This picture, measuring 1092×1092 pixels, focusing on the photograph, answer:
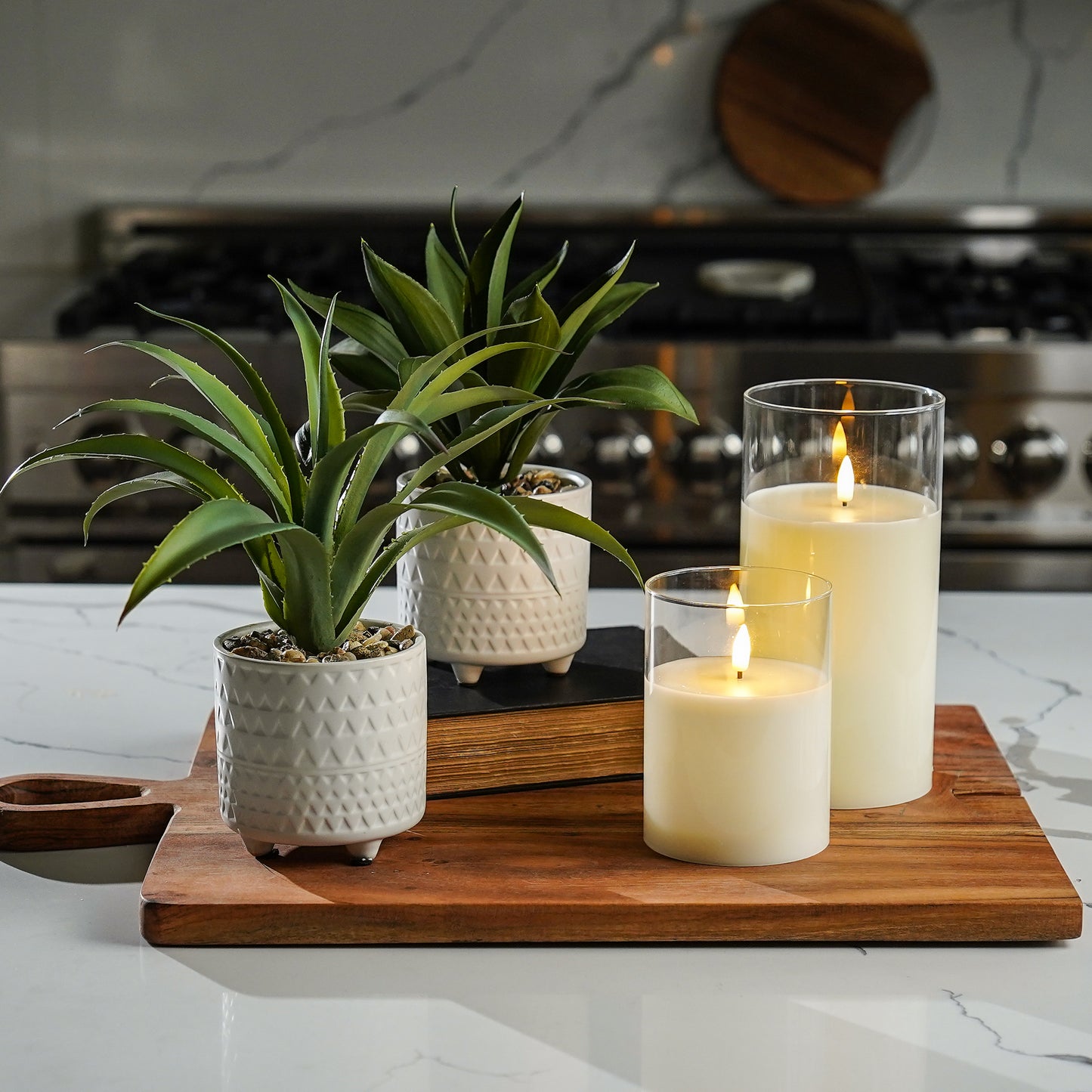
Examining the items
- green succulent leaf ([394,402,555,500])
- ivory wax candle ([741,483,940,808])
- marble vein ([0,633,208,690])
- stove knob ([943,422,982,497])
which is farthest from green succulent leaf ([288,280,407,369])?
stove knob ([943,422,982,497])

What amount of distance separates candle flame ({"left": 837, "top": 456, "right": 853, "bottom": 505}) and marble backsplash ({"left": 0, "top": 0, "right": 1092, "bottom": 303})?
169 centimetres

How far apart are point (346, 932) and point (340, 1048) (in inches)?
3.5

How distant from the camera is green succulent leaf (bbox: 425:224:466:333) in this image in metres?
0.87

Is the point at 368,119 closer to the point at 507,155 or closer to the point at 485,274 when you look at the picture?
the point at 507,155

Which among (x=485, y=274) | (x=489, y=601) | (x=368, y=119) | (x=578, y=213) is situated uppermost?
(x=368, y=119)

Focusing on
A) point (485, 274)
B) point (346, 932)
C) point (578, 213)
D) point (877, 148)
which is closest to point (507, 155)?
point (578, 213)

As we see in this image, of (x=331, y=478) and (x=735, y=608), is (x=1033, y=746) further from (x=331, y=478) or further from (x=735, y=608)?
(x=331, y=478)

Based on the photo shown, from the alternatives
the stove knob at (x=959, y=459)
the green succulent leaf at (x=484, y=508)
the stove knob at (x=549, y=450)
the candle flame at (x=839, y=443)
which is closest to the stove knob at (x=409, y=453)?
the stove knob at (x=549, y=450)

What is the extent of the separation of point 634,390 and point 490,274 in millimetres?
112

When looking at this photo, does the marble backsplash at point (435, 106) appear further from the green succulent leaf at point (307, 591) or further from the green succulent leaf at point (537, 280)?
the green succulent leaf at point (307, 591)

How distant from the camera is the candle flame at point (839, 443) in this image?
84cm

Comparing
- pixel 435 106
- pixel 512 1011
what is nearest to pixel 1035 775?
pixel 512 1011

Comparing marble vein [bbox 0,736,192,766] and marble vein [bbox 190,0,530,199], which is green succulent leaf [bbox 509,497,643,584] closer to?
marble vein [bbox 0,736,192,766]

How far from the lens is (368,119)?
245 cm
